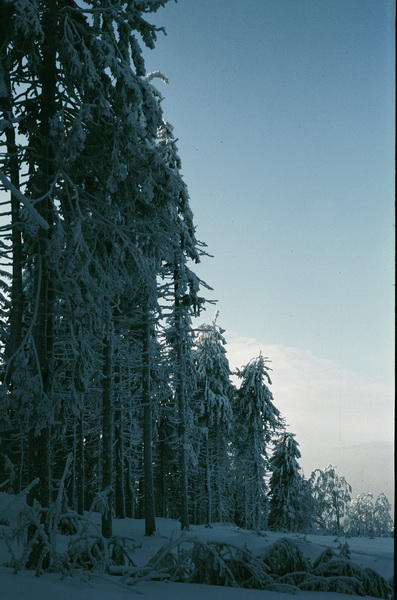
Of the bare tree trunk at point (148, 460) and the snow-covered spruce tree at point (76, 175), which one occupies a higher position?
the snow-covered spruce tree at point (76, 175)

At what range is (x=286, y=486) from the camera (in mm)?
30922

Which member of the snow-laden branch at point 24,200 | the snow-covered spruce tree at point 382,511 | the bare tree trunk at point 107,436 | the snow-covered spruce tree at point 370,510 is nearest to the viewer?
the snow-laden branch at point 24,200

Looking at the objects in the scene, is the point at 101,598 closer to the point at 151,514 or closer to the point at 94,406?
the point at 151,514

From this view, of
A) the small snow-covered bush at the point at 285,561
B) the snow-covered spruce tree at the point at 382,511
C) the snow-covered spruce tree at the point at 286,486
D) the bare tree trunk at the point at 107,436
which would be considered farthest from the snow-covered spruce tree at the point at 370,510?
the small snow-covered bush at the point at 285,561

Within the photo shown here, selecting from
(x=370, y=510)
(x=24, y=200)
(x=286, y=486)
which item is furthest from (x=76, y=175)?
(x=370, y=510)

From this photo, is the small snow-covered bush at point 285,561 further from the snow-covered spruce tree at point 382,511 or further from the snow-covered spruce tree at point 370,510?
the snow-covered spruce tree at point 382,511

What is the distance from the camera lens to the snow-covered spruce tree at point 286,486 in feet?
100

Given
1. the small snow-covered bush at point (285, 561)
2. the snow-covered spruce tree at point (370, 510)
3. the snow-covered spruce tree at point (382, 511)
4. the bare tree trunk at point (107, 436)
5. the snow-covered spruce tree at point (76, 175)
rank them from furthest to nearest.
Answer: the snow-covered spruce tree at point (382, 511) < the snow-covered spruce tree at point (370, 510) < the bare tree trunk at point (107, 436) < the snow-covered spruce tree at point (76, 175) < the small snow-covered bush at point (285, 561)

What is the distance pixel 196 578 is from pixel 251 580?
0.62 metres

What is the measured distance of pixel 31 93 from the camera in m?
8.90

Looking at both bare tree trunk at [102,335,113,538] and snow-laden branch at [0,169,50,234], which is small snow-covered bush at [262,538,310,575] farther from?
bare tree trunk at [102,335,113,538]

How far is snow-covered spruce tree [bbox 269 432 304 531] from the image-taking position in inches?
1204

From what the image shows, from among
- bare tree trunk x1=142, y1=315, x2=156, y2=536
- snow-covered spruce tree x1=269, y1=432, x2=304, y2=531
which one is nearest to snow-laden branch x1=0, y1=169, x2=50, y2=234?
bare tree trunk x1=142, y1=315, x2=156, y2=536

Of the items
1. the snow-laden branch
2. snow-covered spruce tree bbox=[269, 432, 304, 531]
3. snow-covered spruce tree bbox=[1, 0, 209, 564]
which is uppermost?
snow-covered spruce tree bbox=[1, 0, 209, 564]
